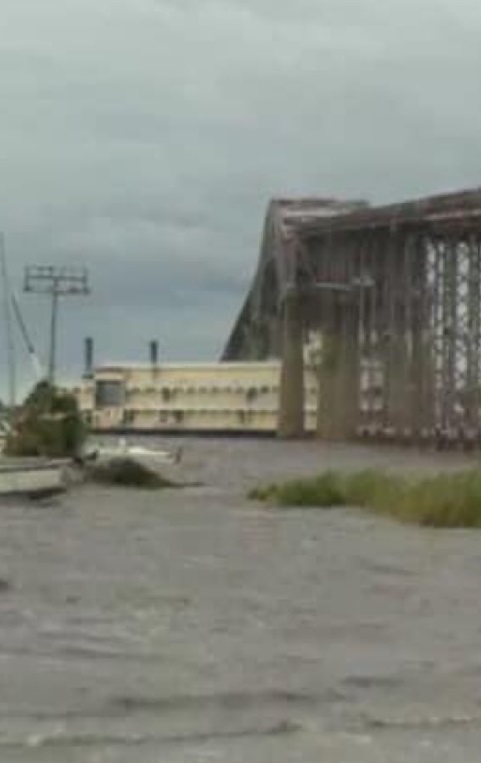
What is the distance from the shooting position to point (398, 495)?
193ft

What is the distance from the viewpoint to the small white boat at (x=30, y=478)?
62.3 meters

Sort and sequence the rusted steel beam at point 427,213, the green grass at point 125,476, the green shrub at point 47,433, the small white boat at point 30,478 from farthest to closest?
the rusted steel beam at point 427,213
the green shrub at point 47,433
the green grass at point 125,476
the small white boat at point 30,478

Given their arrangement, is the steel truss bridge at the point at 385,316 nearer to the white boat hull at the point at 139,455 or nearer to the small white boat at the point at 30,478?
the white boat hull at the point at 139,455

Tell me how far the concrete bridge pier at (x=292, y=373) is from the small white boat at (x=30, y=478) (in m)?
114

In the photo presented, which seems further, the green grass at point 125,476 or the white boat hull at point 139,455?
the white boat hull at point 139,455

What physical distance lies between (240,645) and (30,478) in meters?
39.0

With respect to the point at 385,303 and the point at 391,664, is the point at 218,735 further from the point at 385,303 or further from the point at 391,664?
the point at 385,303

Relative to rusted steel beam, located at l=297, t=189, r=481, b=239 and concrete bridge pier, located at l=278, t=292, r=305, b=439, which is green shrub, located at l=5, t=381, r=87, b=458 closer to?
rusted steel beam, located at l=297, t=189, r=481, b=239

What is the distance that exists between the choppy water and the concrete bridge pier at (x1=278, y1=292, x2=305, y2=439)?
13066cm

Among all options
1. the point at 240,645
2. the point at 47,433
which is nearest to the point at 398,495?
the point at 47,433

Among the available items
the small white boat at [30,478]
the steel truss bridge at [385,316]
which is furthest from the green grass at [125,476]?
the steel truss bridge at [385,316]

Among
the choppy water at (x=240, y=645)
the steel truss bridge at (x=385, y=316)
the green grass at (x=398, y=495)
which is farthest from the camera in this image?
the steel truss bridge at (x=385, y=316)

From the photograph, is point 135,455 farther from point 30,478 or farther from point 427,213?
point 427,213

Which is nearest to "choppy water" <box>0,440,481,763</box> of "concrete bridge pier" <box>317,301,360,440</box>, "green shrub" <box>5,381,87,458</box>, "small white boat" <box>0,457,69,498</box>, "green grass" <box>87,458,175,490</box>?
"small white boat" <box>0,457,69,498</box>
